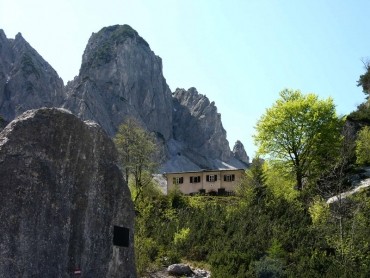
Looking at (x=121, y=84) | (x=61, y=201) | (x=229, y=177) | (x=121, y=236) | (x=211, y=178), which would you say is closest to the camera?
(x=61, y=201)

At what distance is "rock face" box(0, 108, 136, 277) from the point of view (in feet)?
29.2

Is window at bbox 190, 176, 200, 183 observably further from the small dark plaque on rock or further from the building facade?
the small dark plaque on rock

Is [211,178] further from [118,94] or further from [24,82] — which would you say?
[24,82]

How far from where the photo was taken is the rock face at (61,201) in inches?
350

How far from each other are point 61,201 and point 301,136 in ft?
108

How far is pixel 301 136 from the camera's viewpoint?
3969cm

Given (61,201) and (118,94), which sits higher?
(118,94)

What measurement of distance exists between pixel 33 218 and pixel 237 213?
2326cm

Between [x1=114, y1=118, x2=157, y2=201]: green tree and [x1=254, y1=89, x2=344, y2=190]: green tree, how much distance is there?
1436 cm

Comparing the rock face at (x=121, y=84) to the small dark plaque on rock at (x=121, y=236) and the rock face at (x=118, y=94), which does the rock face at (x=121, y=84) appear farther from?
the small dark plaque on rock at (x=121, y=236)

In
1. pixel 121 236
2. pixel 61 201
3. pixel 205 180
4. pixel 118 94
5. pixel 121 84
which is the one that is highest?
pixel 121 84

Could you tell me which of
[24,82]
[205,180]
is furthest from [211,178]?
[24,82]

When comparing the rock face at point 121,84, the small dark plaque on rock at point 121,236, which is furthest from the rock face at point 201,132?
the small dark plaque on rock at point 121,236

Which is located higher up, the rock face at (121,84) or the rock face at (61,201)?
the rock face at (121,84)
